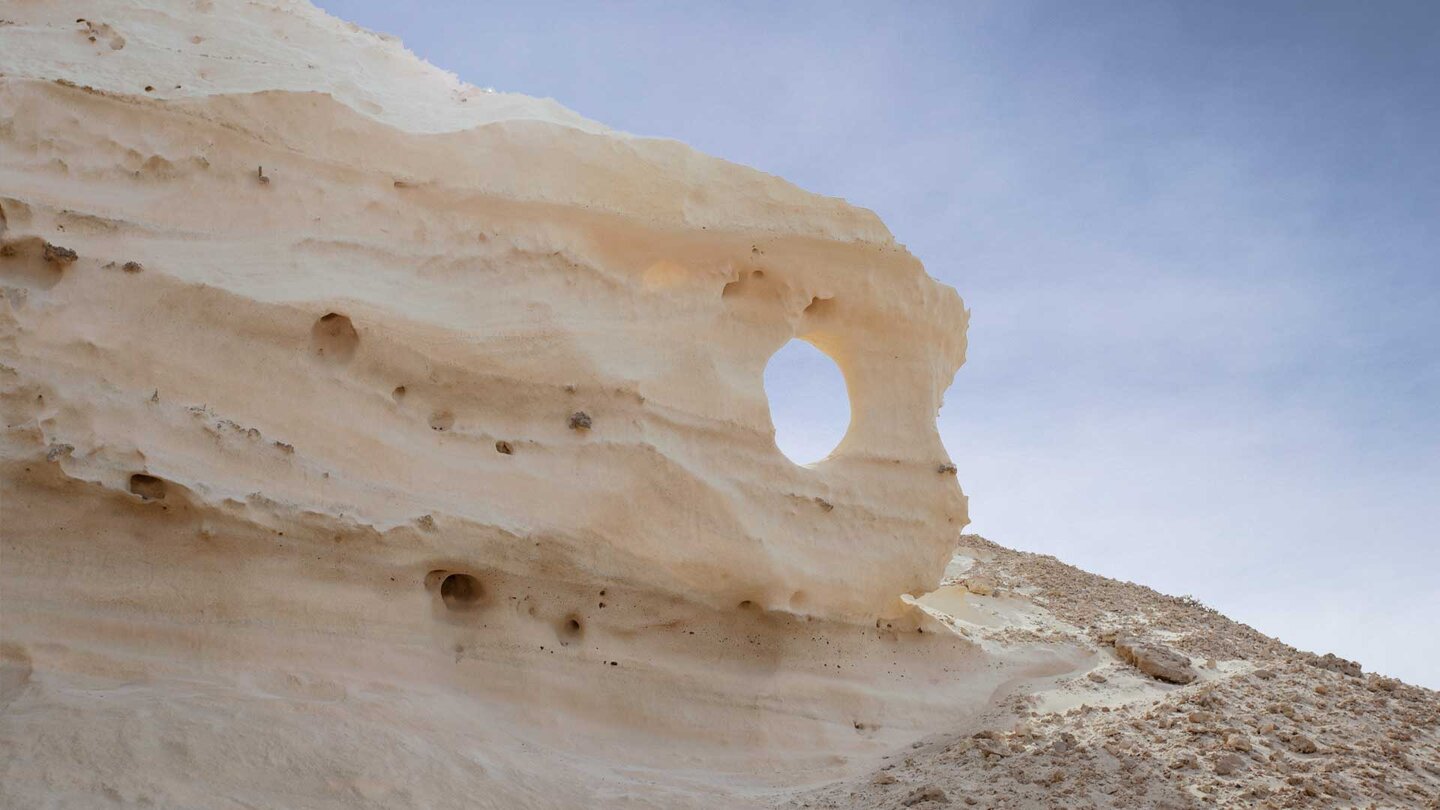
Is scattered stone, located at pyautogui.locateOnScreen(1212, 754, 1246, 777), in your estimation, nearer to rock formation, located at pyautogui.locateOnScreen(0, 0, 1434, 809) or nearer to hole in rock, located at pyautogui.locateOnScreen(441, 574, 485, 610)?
rock formation, located at pyautogui.locateOnScreen(0, 0, 1434, 809)

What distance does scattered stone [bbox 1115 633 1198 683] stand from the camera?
686 cm

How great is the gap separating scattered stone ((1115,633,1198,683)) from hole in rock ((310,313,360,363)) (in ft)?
18.2

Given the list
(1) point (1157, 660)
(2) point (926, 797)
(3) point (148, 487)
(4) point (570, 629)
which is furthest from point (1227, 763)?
(3) point (148, 487)

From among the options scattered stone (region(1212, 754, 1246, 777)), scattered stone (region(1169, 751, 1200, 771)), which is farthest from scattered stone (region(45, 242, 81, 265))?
scattered stone (region(1212, 754, 1246, 777))

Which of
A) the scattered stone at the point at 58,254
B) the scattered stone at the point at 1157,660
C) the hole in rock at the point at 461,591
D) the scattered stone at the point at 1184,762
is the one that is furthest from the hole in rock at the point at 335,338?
the scattered stone at the point at 1157,660

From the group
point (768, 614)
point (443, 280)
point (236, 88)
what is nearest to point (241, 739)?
point (443, 280)

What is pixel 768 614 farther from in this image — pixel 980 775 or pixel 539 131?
pixel 539 131

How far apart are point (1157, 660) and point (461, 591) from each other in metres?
4.67

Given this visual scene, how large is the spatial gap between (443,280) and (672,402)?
5.04ft

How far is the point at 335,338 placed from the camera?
5.64 meters

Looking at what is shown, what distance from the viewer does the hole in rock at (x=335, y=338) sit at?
5.59 meters

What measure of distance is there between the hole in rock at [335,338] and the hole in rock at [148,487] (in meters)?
1.06

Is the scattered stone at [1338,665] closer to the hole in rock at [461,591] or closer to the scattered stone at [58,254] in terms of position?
the hole in rock at [461,591]

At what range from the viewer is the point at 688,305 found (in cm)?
671
